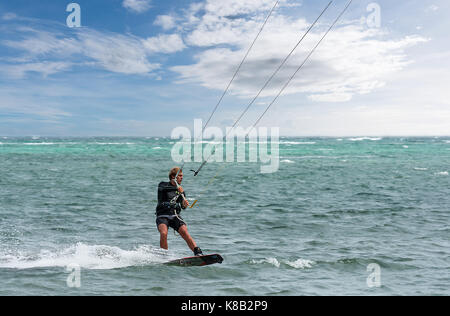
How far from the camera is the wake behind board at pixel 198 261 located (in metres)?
9.73

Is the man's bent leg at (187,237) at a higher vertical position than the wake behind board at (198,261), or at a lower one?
higher

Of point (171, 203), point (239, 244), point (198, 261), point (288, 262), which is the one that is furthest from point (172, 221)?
point (288, 262)

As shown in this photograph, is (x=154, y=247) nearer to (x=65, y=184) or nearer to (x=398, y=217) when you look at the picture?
(x=398, y=217)

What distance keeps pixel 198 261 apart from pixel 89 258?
2.92 m

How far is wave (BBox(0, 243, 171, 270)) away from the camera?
384 inches

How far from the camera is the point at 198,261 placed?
9.81m

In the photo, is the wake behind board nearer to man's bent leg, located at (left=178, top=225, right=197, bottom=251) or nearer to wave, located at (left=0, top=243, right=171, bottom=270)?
man's bent leg, located at (left=178, top=225, right=197, bottom=251)

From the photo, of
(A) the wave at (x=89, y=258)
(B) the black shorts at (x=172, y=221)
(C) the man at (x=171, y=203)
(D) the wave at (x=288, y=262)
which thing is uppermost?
(C) the man at (x=171, y=203)

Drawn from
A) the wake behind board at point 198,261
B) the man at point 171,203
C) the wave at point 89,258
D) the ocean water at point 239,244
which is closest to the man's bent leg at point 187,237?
the man at point 171,203

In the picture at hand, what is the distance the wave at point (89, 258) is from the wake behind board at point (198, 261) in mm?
535

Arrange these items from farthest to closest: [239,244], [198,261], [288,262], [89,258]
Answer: [239,244] → [89,258] → [288,262] → [198,261]

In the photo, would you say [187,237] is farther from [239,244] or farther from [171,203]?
[239,244]

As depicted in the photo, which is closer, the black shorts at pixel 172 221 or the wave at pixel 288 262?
the wave at pixel 288 262

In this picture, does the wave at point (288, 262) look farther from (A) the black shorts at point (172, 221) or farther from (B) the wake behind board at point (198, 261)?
(A) the black shorts at point (172, 221)
